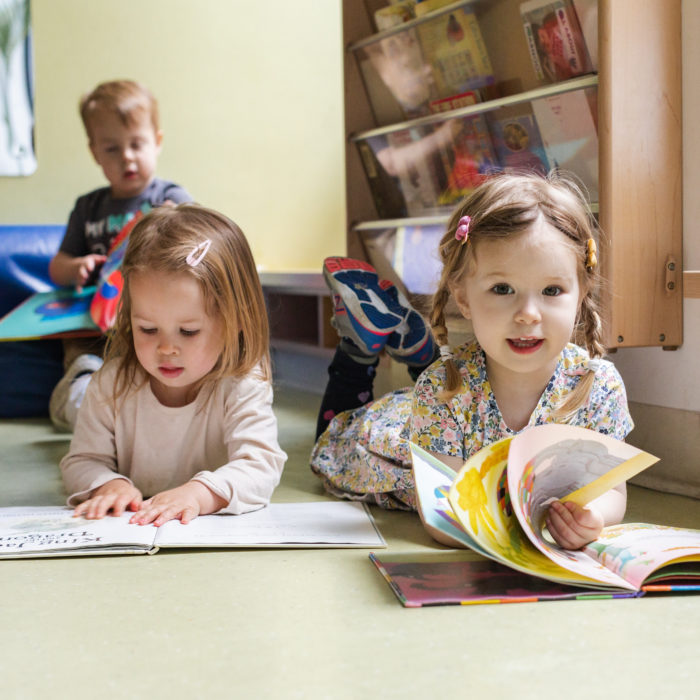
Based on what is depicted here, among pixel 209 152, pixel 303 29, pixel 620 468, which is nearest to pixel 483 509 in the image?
pixel 620 468

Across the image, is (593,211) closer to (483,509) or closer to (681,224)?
(681,224)

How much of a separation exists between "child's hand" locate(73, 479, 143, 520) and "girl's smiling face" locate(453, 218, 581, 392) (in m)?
0.57

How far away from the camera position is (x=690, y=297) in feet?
5.02

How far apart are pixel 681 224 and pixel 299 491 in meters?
0.82

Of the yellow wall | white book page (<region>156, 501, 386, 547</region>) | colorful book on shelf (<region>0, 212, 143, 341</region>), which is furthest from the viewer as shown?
the yellow wall

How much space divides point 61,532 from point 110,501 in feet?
0.36

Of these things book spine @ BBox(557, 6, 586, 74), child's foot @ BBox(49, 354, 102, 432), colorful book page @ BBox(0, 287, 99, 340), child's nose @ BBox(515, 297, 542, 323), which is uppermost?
book spine @ BBox(557, 6, 586, 74)

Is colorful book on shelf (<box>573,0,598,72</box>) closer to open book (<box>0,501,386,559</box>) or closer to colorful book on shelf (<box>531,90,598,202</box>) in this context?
colorful book on shelf (<box>531,90,598,202</box>)

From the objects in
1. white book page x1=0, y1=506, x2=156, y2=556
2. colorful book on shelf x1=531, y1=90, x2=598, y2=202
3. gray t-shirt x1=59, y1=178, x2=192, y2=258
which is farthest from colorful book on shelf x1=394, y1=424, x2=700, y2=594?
gray t-shirt x1=59, y1=178, x2=192, y2=258

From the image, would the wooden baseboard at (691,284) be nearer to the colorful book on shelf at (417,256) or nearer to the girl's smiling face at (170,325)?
the colorful book on shelf at (417,256)

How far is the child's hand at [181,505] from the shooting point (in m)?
1.27

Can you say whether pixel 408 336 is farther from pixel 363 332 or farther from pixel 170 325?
pixel 170 325

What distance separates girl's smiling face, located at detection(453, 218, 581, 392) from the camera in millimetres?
1197

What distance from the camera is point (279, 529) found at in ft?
4.11
